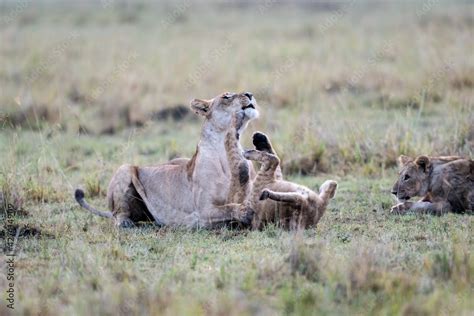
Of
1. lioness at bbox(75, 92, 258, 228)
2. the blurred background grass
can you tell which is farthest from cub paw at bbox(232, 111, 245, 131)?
the blurred background grass

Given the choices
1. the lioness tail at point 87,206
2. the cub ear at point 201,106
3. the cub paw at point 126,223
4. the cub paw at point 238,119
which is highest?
the cub ear at point 201,106

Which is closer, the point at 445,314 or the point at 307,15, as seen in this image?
the point at 445,314

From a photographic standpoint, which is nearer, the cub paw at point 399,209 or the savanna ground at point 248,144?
the savanna ground at point 248,144

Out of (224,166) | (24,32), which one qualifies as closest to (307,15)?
(24,32)

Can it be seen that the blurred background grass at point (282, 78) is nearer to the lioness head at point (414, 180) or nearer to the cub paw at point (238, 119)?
the lioness head at point (414, 180)

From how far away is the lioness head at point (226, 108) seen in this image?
24.5ft

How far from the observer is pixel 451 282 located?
210 inches

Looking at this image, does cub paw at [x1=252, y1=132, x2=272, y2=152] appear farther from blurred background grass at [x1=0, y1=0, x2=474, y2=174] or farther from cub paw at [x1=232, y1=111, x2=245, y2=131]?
blurred background grass at [x1=0, y1=0, x2=474, y2=174]

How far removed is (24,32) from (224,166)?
18536 millimetres

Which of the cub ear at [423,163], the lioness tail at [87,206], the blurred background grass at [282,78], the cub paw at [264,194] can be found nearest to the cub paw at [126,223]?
the lioness tail at [87,206]

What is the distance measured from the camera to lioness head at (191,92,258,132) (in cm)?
747

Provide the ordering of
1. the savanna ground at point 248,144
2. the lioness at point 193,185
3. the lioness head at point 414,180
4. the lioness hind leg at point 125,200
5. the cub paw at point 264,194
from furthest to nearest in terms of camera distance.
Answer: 1. the lioness hind leg at point 125,200
2. the lioness head at point 414,180
3. the lioness at point 193,185
4. the cub paw at point 264,194
5. the savanna ground at point 248,144

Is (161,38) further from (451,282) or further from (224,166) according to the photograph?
(451,282)

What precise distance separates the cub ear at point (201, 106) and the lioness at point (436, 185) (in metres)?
1.80
